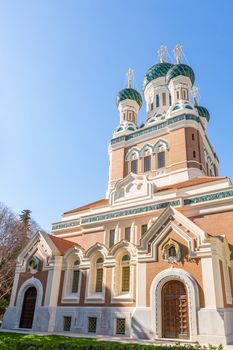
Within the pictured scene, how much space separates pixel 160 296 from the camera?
15.3 m

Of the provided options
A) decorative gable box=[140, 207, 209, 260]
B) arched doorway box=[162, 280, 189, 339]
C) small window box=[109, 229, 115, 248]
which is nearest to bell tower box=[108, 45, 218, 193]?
small window box=[109, 229, 115, 248]

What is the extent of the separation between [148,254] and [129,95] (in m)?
21.5

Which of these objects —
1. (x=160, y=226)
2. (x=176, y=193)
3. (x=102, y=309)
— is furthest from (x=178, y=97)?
(x=102, y=309)

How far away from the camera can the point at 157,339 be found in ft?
46.2

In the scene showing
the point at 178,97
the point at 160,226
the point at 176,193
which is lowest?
A: the point at 160,226

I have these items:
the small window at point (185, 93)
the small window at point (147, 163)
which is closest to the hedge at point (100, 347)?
the small window at point (147, 163)

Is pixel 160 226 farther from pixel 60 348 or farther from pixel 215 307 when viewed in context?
pixel 60 348

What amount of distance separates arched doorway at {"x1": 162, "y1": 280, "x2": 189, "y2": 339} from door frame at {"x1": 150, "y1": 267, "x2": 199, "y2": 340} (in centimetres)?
26

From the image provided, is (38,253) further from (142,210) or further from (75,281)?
(142,210)

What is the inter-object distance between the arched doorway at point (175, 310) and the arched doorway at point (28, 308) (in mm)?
9606

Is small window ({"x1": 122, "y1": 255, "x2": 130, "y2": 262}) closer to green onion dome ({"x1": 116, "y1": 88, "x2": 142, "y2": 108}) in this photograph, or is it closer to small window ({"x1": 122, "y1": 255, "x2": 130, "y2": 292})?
small window ({"x1": 122, "y1": 255, "x2": 130, "y2": 292})

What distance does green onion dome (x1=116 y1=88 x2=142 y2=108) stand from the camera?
3325 cm

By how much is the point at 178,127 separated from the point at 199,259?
14090 mm

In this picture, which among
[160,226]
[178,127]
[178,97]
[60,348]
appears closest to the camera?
[60,348]
